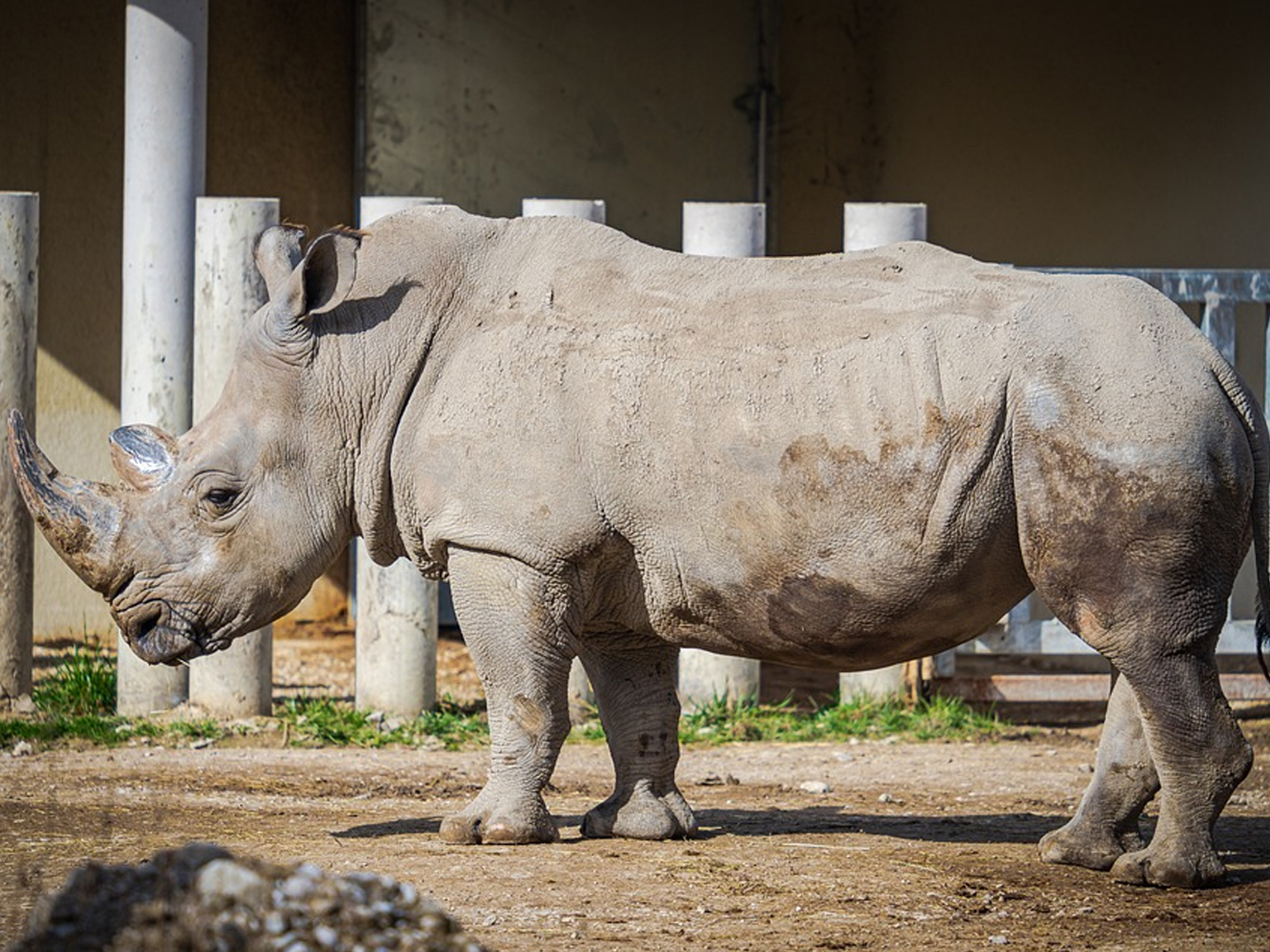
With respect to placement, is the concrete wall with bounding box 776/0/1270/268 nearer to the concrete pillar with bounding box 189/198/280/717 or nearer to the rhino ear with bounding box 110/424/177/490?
the concrete pillar with bounding box 189/198/280/717

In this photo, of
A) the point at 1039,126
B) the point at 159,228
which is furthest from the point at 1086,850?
the point at 1039,126

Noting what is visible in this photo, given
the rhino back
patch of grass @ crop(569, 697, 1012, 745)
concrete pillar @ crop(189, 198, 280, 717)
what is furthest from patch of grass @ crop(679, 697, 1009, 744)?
the rhino back

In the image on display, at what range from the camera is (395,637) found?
928 centimetres

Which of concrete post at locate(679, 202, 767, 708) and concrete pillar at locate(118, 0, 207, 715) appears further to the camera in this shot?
concrete post at locate(679, 202, 767, 708)

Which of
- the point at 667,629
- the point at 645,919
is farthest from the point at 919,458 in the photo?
the point at 645,919

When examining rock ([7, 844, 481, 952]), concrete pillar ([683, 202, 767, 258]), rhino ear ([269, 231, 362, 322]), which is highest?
concrete pillar ([683, 202, 767, 258])

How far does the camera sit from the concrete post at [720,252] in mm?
9422

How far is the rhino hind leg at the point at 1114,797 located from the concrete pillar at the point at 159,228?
432cm

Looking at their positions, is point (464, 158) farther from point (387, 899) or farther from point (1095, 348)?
point (387, 899)

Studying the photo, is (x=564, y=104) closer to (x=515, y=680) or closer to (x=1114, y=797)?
(x=515, y=680)

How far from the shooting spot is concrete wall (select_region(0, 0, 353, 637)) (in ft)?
37.0

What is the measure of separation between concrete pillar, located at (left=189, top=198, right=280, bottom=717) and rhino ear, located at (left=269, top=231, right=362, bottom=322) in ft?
8.08

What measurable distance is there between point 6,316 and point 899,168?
17.9 ft

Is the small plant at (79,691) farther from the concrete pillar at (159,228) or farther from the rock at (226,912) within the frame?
the rock at (226,912)
